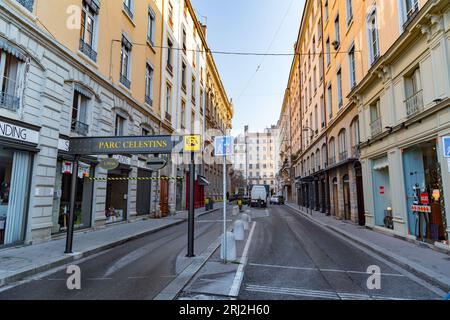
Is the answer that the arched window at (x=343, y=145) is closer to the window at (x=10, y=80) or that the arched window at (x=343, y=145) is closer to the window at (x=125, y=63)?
the window at (x=125, y=63)

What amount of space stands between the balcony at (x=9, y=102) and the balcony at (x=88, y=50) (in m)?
4.41

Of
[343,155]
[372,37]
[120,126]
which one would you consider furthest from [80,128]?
[343,155]

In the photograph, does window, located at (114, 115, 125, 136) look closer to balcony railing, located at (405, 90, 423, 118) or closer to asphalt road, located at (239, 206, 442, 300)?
asphalt road, located at (239, 206, 442, 300)

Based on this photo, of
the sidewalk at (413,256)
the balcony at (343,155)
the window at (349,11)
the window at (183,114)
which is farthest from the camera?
the window at (183,114)

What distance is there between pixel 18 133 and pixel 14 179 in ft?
4.63

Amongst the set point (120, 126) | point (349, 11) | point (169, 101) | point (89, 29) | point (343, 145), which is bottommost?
point (343, 145)

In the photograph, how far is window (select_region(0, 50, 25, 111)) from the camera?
8492 millimetres

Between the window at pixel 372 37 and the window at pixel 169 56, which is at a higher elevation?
the window at pixel 169 56

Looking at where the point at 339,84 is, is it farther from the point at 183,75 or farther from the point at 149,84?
the point at 183,75

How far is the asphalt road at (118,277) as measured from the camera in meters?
4.82

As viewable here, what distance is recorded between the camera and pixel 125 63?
16312 millimetres

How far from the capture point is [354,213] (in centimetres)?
1630

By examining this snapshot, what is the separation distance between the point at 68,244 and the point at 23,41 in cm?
640

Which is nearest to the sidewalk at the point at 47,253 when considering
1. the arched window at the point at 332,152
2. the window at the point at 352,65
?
the window at the point at 352,65
